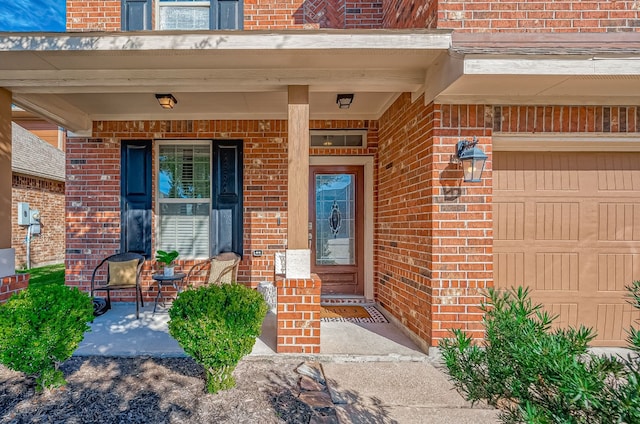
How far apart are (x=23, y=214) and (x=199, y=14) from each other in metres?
8.01

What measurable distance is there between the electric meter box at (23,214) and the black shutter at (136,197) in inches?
249

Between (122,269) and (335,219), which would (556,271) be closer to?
(335,219)

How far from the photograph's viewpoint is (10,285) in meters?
3.35

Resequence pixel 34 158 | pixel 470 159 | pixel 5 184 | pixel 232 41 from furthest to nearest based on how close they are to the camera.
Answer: pixel 34 158
pixel 5 184
pixel 470 159
pixel 232 41

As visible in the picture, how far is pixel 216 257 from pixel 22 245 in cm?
772

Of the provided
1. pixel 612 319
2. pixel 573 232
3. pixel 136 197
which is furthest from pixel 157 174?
pixel 612 319

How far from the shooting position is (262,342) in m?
3.33

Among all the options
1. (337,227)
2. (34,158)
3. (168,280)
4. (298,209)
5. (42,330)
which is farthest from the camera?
(34,158)

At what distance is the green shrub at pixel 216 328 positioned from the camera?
2312 mm

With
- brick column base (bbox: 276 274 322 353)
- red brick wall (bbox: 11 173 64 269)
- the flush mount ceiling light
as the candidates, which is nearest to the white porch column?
brick column base (bbox: 276 274 322 353)

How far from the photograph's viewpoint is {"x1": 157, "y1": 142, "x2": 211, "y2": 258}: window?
4.85 metres

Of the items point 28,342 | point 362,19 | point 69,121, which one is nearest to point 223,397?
point 28,342

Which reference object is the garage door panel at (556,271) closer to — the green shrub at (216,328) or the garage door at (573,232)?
the garage door at (573,232)

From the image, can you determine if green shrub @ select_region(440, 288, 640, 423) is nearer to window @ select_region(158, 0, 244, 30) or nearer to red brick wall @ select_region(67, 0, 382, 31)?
red brick wall @ select_region(67, 0, 382, 31)
